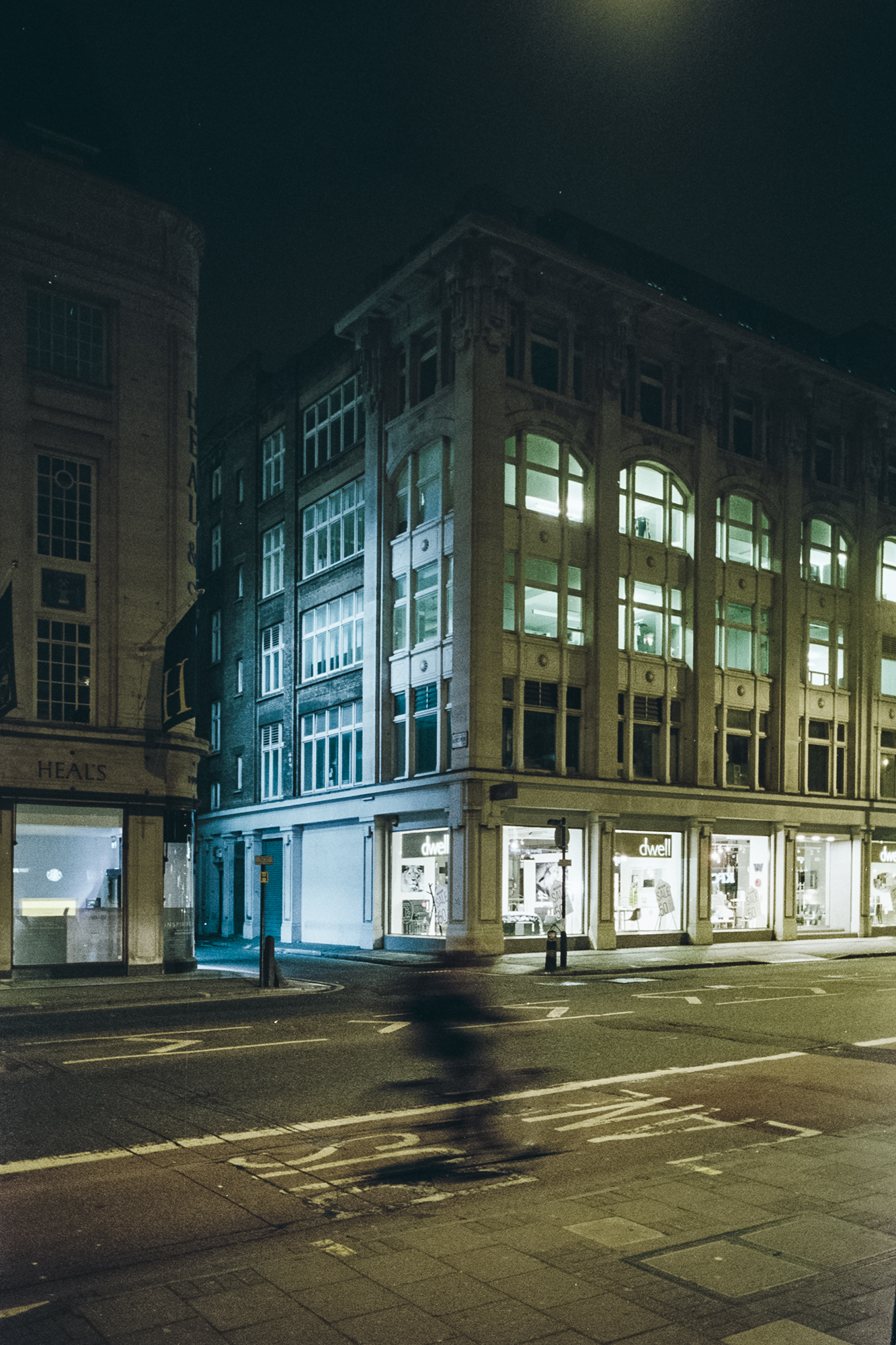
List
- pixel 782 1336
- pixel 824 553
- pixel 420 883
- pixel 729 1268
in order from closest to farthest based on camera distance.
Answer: pixel 782 1336
pixel 729 1268
pixel 420 883
pixel 824 553

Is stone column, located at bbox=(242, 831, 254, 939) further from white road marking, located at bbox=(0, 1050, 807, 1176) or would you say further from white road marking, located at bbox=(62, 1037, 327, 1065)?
white road marking, located at bbox=(0, 1050, 807, 1176)

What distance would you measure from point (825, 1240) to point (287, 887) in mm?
36622

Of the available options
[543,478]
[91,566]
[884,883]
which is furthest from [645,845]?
[91,566]

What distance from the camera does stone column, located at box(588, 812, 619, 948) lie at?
1357 inches

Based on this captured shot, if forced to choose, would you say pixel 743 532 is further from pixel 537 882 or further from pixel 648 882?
pixel 537 882

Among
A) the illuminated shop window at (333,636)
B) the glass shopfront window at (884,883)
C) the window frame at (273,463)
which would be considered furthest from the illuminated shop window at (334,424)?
the glass shopfront window at (884,883)

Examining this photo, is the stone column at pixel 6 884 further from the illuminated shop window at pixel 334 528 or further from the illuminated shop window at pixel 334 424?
the illuminated shop window at pixel 334 424

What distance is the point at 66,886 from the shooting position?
25.6m

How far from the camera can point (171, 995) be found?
22.2 m

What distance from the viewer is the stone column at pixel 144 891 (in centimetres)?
2595

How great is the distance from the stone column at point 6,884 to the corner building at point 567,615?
12285mm

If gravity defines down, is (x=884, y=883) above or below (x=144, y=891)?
below

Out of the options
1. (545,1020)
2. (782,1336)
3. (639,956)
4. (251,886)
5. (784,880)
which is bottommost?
(639,956)

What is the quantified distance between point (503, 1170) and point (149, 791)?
1965cm
